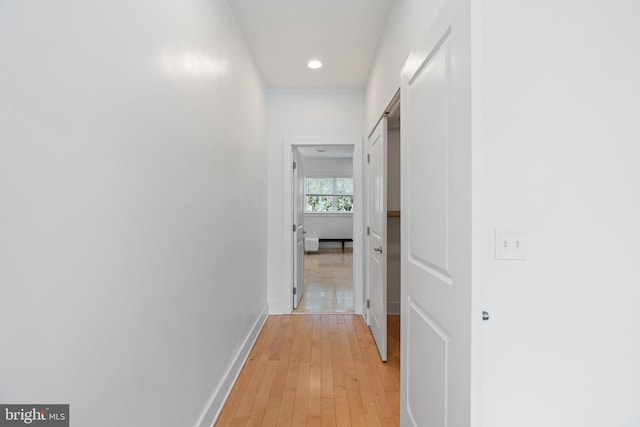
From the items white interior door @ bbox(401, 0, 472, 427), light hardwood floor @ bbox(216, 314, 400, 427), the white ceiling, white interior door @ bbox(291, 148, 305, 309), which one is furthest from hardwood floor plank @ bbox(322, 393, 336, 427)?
the white ceiling

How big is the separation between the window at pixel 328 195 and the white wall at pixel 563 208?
7.64 m

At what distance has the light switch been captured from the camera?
112 centimetres

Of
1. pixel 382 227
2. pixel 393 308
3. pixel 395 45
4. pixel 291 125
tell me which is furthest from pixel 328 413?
pixel 291 125

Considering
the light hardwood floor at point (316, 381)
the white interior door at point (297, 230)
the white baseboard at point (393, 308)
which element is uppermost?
the white interior door at point (297, 230)

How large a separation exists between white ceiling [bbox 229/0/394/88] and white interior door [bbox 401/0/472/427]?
107 cm

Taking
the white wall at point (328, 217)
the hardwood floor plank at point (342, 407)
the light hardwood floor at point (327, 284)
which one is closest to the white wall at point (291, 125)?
the light hardwood floor at point (327, 284)

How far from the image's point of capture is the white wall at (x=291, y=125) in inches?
144

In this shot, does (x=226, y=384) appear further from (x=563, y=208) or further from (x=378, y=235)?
(x=563, y=208)

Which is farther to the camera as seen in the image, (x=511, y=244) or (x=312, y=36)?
(x=312, y=36)

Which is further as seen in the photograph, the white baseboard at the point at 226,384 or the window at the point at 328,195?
the window at the point at 328,195

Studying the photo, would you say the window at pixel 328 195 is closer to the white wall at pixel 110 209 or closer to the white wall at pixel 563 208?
the white wall at pixel 110 209

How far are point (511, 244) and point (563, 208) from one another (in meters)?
0.22

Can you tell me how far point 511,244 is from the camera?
3.68ft

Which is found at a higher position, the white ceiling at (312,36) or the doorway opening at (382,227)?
the white ceiling at (312,36)
